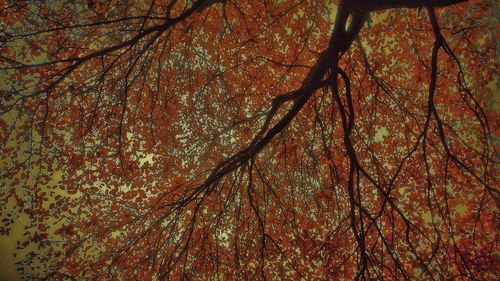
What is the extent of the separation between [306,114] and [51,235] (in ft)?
31.2

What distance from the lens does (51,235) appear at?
39.4 ft

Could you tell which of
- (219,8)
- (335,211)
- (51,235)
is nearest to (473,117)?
(335,211)

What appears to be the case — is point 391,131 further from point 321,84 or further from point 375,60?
point 321,84

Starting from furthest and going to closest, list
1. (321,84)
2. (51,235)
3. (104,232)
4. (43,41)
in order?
1. (51,235)
2. (104,232)
3. (43,41)
4. (321,84)

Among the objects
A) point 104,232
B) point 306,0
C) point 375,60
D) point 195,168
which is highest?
point 306,0

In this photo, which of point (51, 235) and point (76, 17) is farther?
point (51, 235)

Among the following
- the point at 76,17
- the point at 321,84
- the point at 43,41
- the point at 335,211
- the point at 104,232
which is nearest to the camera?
the point at 321,84

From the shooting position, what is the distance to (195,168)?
990 cm

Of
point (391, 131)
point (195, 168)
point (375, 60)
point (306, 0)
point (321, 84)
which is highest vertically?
point (306, 0)

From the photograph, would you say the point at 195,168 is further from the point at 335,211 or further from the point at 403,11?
the point at 403,11

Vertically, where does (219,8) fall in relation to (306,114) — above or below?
above

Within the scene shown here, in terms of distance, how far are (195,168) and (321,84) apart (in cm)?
522

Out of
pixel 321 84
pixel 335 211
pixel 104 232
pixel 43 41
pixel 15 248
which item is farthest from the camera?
pixel 15 248

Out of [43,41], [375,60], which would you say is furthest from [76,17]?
[375,60]
